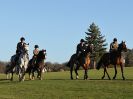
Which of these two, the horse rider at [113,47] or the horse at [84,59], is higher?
the horse rider at [113,47]

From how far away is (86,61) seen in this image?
36.3 meters

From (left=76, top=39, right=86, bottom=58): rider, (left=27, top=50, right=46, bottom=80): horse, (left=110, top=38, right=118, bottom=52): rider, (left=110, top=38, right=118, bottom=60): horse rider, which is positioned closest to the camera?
(left=110, top=38, right=118, bottom=60): horse rider

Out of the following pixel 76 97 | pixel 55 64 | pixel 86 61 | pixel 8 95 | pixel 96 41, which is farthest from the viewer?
pixel 96 41

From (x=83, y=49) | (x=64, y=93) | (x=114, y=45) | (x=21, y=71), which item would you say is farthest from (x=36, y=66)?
(x=64, y=93)

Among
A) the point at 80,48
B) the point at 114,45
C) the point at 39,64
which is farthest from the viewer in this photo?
the point at 39,64

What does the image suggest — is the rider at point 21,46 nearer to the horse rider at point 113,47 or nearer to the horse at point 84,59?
the horse at point 84,59

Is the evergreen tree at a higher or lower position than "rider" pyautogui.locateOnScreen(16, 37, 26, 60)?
higher

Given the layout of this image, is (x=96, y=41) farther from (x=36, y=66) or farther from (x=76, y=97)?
(x=76, y=97)

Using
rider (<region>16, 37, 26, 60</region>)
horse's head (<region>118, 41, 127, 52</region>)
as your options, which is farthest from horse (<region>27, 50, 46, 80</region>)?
horse's head (<region>118, 41, 127, 52</region>)

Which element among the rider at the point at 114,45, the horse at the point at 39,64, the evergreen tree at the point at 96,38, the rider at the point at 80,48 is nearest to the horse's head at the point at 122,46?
the rider at the point at 114,45

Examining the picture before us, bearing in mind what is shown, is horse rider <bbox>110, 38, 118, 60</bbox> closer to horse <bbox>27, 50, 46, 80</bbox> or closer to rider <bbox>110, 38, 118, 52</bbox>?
rider <bbox>110, 38, 118, 52</bbox>

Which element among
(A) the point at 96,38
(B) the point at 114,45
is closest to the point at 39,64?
(B) the point at 114,45

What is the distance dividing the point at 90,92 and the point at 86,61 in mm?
11814

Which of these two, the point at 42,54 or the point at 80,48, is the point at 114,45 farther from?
the point at 42,54
